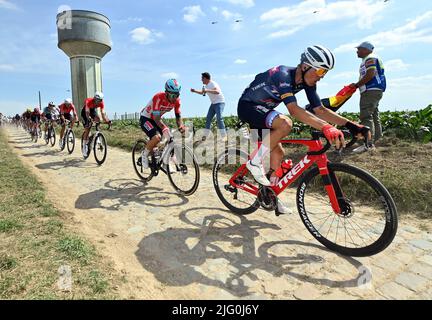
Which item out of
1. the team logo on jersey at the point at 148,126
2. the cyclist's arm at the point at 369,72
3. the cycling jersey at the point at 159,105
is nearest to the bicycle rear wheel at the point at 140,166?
the team logo on jersey at the point at 148,126

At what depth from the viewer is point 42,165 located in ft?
32.6

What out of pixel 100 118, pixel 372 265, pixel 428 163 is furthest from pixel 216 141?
pixel 372 265

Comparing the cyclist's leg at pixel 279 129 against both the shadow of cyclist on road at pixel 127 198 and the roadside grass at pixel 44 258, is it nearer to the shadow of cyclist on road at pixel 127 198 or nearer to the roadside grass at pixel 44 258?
the shadow of cyclist on road at pixel 127 198

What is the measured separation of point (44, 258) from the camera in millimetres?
3318

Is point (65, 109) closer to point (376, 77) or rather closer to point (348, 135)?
point (376, 77)

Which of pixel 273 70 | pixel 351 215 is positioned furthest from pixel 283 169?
pixel 273 70

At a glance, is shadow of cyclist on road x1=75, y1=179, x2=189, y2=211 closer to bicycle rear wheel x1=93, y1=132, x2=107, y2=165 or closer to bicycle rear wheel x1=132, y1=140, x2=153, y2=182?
bicycle rear wheel x1=132, y1=140, x2=153, y2=182

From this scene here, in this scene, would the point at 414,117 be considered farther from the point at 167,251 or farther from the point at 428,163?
the point at 167,251

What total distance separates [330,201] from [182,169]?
3365 millimetres

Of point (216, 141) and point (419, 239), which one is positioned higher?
point (216, 141)

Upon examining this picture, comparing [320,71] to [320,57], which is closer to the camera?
[320,57]
